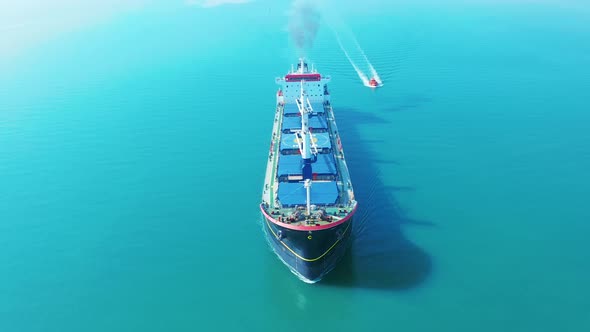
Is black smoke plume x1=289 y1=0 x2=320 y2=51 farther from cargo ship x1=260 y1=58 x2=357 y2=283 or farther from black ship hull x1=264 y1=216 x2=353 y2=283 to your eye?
black ship hull x1=264 y1=216 x2=353 y2=283

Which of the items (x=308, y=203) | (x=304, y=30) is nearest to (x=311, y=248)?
(x=308, y=203)

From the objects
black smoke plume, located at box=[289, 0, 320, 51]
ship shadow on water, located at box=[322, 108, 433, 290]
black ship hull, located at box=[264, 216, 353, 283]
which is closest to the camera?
black ship hull, located at box=[264, 216, 353, 283]

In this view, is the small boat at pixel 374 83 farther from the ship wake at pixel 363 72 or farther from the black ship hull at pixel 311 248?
the black ship hull at pixel 311 248

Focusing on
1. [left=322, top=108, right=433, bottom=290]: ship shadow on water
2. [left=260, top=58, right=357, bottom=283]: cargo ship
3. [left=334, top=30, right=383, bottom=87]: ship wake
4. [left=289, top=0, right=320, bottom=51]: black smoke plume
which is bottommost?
[left=322, top=108, right=433, bottom=290]: ship shadow on water

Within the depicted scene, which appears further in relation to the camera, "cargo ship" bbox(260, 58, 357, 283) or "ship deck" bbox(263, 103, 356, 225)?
"ship deck" bbox(263, 103, 356, 225)

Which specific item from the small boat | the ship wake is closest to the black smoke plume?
the ship wake

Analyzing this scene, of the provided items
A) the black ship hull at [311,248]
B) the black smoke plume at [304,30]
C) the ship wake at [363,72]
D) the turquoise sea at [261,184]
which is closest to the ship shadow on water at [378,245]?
the turquoise sea at [261,184]

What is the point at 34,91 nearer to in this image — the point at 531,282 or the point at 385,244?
the point at 385,244
